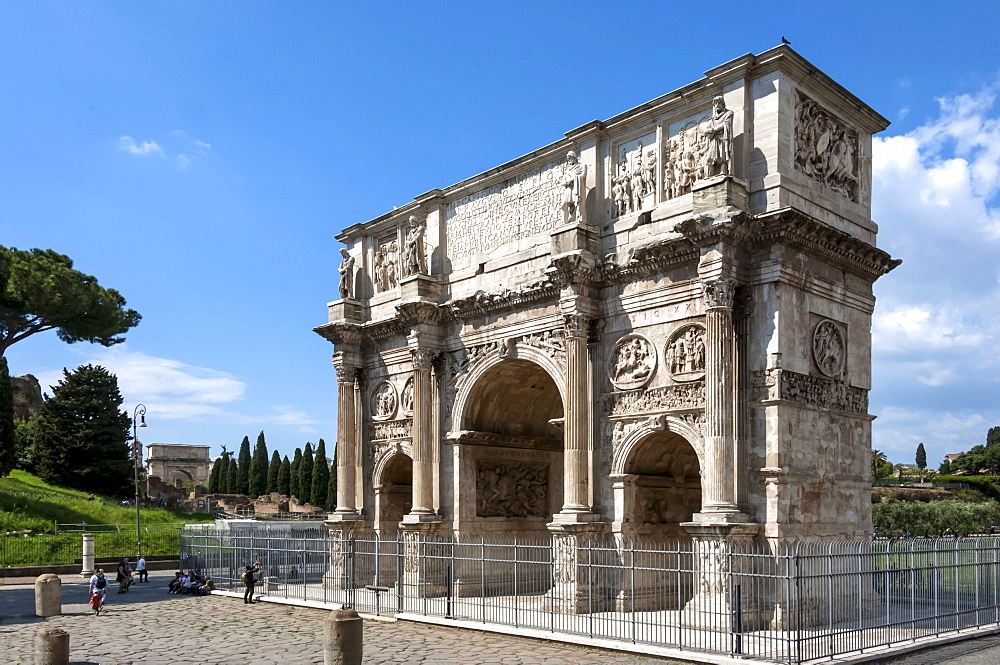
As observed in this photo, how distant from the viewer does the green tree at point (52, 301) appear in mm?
39969

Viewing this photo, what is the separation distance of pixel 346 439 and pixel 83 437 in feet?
84.0

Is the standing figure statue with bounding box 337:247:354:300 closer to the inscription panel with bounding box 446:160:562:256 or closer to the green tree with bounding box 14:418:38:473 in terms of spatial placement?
the inscription panel with bounding box 446:160:562:256

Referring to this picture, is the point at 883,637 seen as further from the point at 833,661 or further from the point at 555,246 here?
the point at 555,246

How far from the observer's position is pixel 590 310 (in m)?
18.1

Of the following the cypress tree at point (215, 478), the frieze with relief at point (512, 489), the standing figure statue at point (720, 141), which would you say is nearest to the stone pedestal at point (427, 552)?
the frieze with relief at point (512, 489)

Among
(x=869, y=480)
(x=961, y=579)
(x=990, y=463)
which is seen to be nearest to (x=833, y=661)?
(x=961, y=579)

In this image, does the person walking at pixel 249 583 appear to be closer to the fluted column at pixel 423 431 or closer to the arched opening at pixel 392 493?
the arched opening at pixel 392 493

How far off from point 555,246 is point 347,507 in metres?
9.73

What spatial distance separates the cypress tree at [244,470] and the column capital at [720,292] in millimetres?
53814

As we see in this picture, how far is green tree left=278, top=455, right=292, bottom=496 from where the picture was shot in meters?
60.8

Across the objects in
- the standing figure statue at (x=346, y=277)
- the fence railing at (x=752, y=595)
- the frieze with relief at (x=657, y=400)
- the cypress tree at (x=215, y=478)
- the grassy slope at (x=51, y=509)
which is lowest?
the cypress tree at (x=215, y=478)

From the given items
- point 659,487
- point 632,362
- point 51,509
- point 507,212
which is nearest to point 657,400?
point 632,362

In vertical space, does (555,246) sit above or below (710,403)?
above

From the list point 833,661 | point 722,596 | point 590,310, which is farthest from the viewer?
point 590,310
